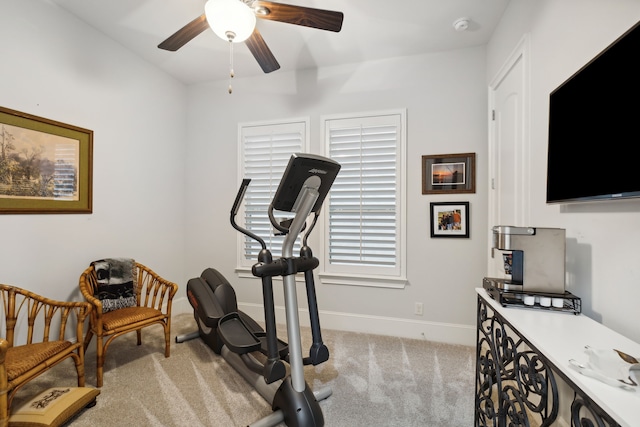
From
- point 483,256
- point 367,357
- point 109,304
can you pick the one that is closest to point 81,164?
point 109,304

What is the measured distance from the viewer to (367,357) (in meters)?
2.61

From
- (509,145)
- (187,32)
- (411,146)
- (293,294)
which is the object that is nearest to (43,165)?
(187,32)

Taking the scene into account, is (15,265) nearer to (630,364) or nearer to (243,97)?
(243,97)

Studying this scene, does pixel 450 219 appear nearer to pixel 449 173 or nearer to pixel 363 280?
pixel 449 173

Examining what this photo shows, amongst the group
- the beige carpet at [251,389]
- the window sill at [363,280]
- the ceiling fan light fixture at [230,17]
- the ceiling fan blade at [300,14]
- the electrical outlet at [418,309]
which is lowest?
the beige carpet at [251,389]

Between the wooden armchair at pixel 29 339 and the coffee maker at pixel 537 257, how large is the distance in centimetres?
255

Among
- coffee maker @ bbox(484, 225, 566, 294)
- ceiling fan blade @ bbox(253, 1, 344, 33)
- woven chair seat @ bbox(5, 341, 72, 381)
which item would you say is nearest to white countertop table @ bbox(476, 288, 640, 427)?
coffee maker @ bbox(484, 225, 566, 294)

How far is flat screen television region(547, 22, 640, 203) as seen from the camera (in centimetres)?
101

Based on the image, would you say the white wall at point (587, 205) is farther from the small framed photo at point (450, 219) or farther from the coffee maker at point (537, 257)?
the small framed photo at point (450, 219)

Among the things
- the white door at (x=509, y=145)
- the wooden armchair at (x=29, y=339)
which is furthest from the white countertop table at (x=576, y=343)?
the wooden armchair at (x=29, y=339)

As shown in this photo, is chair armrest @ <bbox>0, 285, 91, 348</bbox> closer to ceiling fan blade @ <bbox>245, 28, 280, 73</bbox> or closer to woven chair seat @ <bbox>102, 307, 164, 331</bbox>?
woven chair seat @ <bbox>102, 307, 164, 331</bbox>

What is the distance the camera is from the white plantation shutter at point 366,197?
3104 millimetres

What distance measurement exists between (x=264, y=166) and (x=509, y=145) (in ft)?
8.14

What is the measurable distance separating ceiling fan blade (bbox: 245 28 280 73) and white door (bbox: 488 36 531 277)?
181cm
